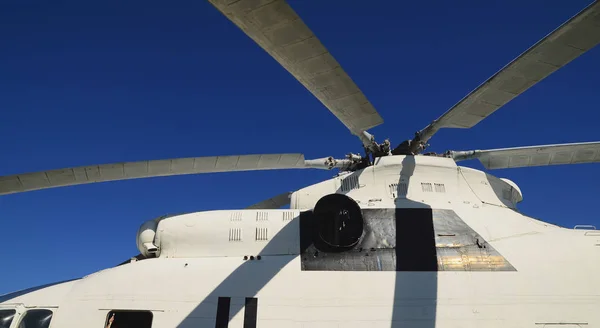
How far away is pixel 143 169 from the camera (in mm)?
7570

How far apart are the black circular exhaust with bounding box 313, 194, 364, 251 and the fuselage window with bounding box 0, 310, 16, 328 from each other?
498cm

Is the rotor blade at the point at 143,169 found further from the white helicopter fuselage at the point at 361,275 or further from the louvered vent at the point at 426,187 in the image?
the louvered vent at the point at 426,187

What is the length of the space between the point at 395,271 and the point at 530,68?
3.61m

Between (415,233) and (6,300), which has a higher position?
(415,233)

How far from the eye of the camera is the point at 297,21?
499cm

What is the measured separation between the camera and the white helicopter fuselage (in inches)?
258

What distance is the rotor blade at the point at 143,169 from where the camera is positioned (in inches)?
282

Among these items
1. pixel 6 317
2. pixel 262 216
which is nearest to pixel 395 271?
pixel 262 216

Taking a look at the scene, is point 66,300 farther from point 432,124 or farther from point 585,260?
point 585,260

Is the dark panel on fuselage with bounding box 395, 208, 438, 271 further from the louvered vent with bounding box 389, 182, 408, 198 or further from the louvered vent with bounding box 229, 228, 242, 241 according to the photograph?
the louvered vent with bounding box 229, 228, 242, 241

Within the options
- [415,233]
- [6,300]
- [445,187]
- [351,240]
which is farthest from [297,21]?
[6,300]

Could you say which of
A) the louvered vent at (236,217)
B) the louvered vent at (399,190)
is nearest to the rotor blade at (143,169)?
the louvered vent at (236,217)

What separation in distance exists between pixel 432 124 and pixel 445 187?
1.29 m

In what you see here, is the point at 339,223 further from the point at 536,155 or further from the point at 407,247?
the point at 536,155
